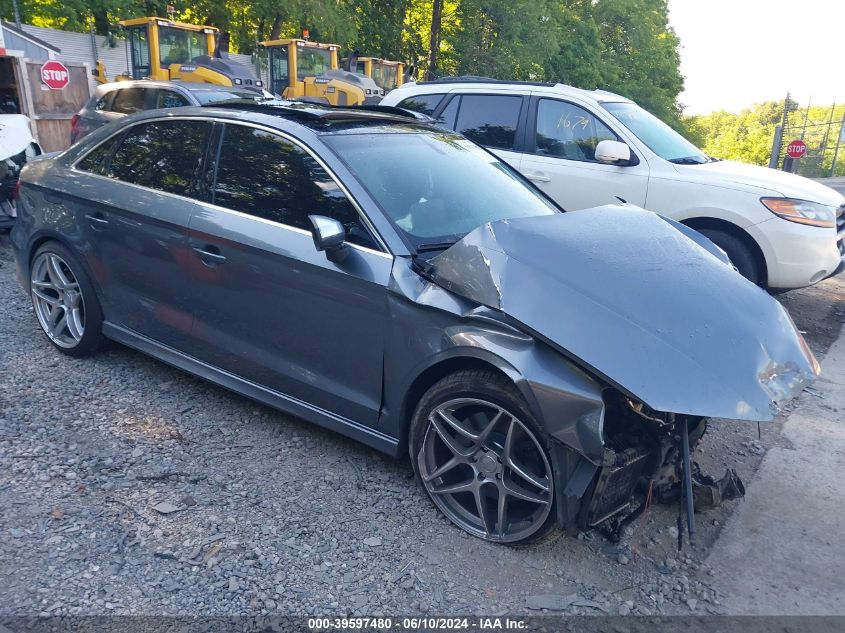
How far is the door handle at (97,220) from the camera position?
434 cm

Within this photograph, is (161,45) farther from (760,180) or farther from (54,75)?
(760,180)

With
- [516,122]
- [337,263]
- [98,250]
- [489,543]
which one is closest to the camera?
[489,543]

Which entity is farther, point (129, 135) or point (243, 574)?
point (129, 135)

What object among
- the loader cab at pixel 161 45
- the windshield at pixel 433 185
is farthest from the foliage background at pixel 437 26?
the windshield at pixel 433 185

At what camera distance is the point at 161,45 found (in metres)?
15.4

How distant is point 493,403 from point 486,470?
0.34 metres

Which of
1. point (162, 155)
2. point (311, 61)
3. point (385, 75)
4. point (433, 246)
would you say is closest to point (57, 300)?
point (162, 155)

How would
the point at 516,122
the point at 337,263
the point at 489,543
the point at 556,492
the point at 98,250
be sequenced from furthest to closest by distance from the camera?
the point at 516,122 → the point at 98,250 → the point at 337,263 → the point at 489,543 → the point at 556,492

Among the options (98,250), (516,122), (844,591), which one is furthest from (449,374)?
(516,122)

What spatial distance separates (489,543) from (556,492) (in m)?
0.47

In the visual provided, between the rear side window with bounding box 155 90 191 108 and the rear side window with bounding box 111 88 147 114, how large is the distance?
12.2 inches

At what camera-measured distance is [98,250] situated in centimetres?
440

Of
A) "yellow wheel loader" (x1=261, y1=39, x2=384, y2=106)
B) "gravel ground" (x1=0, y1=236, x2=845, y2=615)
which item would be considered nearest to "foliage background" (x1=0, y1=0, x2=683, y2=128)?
"yellow wheel loader" (x1=261, y1=39, x2=384, y2=106)

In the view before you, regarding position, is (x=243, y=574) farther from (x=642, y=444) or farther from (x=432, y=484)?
(x=642, y=444)
